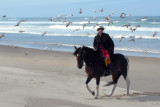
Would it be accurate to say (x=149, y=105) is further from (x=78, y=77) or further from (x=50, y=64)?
(x=50, y=64)

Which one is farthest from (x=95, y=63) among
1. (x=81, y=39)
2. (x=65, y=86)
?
(x=81, y=39)

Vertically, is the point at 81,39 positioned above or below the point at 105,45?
below

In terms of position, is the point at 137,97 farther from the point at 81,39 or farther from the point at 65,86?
the point at 81,39

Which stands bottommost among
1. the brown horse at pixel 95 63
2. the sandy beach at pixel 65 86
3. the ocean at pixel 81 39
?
the ocean at pixel 81 39

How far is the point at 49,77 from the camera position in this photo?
1485 cm

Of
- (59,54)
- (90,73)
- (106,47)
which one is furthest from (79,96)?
(59,54)

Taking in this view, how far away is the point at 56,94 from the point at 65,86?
6.29ft

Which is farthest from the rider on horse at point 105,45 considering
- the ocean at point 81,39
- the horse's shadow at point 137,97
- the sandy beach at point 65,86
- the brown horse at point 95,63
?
the ocean at point 81,39

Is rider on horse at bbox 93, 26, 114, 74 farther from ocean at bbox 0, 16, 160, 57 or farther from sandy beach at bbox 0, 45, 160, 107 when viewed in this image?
ocean at bbox 0, 16, 160, 57

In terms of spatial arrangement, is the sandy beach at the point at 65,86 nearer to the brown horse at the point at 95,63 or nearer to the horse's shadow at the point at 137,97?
the horse's shadow at the point at 137,97

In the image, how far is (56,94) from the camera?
10.8 m

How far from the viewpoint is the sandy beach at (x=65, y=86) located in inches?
384

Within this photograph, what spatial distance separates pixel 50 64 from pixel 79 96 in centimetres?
848

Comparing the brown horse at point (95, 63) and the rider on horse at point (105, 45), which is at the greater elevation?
the rider on horse at point (105, 45)
